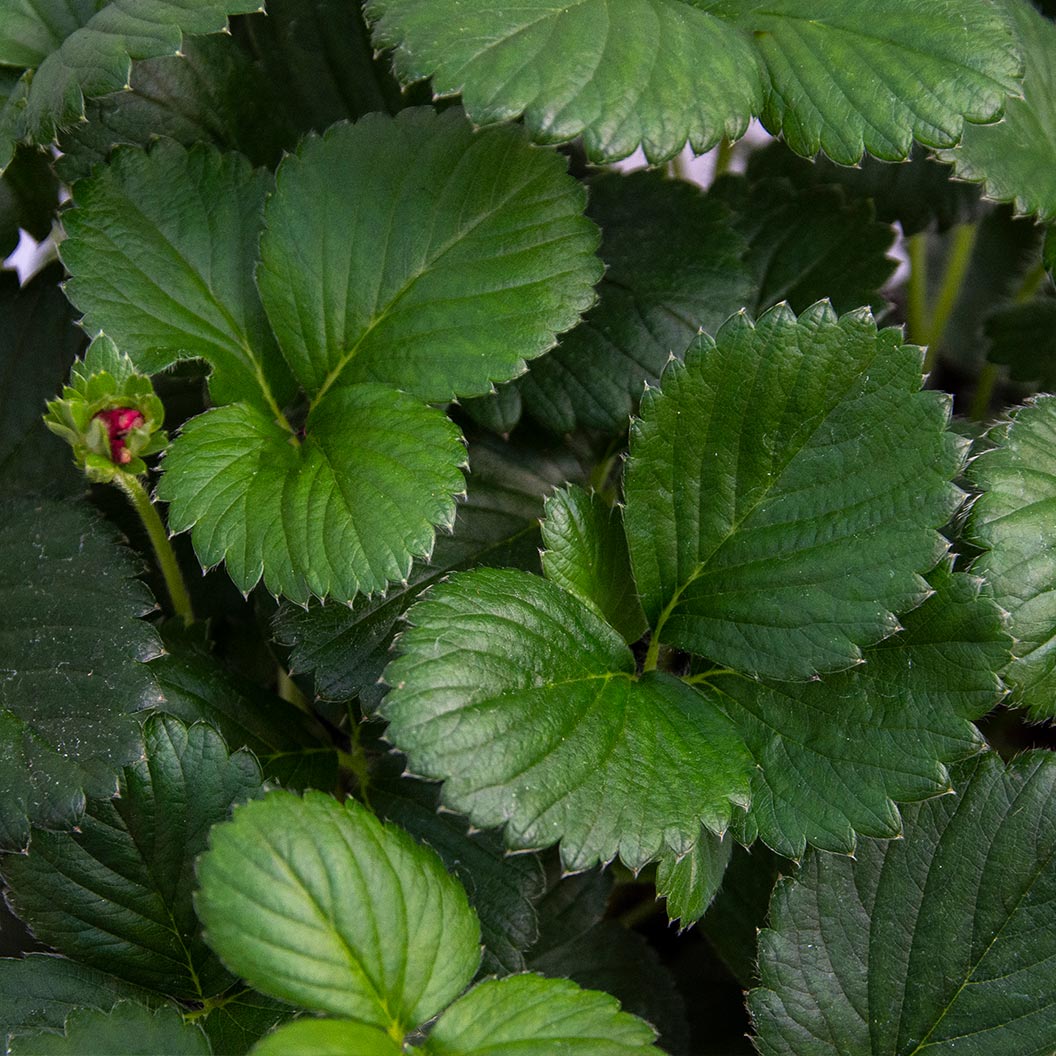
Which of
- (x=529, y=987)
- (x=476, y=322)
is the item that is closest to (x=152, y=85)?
(x=476, y=322)

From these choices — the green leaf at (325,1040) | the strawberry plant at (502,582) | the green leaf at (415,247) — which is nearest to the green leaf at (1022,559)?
the strawberry plant at (502,582)

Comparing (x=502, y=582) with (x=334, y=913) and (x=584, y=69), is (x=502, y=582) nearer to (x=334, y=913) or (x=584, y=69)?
(x=334, y=913)

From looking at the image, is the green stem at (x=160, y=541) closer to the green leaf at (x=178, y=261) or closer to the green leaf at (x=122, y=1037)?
the green leaf at (x=178, y=261)

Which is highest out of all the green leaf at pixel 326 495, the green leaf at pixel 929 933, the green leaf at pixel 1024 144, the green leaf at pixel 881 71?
the green leaf at pixel 881 71

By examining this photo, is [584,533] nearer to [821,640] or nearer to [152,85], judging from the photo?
[821,640]

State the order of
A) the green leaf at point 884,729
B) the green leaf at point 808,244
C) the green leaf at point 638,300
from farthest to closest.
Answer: the green leaf at point 808,244 < the green leaf at point 638,300 < the green leaf at point 884,729

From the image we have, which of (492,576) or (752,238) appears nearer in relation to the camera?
(492,576)

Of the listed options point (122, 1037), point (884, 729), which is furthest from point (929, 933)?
point (122, 1037)
